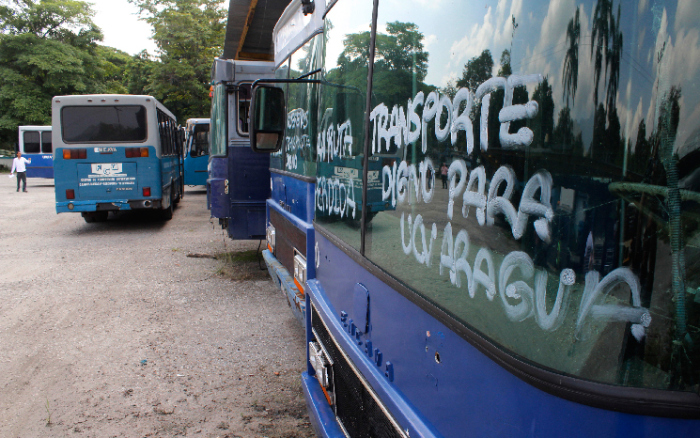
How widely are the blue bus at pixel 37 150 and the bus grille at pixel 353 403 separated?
2680 centimetres

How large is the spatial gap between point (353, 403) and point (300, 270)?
1.39 m

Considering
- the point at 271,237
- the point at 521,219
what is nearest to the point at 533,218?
the point at 521,219

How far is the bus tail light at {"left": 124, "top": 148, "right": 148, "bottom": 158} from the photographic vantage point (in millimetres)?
10539

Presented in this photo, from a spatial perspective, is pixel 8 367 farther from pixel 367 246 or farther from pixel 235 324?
pixel 367 246

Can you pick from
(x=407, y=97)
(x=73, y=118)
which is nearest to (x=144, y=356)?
(x=407, y=97)

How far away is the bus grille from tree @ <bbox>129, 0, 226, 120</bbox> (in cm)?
2617

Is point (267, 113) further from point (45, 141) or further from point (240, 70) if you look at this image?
point (45, 141)

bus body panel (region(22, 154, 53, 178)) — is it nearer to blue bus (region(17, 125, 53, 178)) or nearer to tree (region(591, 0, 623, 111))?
blue bus (region(17, 125, 53, 178))

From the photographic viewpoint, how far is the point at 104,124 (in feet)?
34.3

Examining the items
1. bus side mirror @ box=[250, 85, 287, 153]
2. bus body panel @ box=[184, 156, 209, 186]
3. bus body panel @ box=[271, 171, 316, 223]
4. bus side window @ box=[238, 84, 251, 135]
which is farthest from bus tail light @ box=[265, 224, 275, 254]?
bus body panel @ box=[184, 156, 209, 186]

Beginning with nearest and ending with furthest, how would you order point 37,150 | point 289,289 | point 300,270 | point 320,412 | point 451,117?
point 451,117, point 320,412, point 300,270, point 289,289, point 37,150

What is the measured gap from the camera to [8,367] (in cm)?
418

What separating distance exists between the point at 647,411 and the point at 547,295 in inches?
9.9

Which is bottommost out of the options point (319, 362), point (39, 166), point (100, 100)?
point (319, 362)
